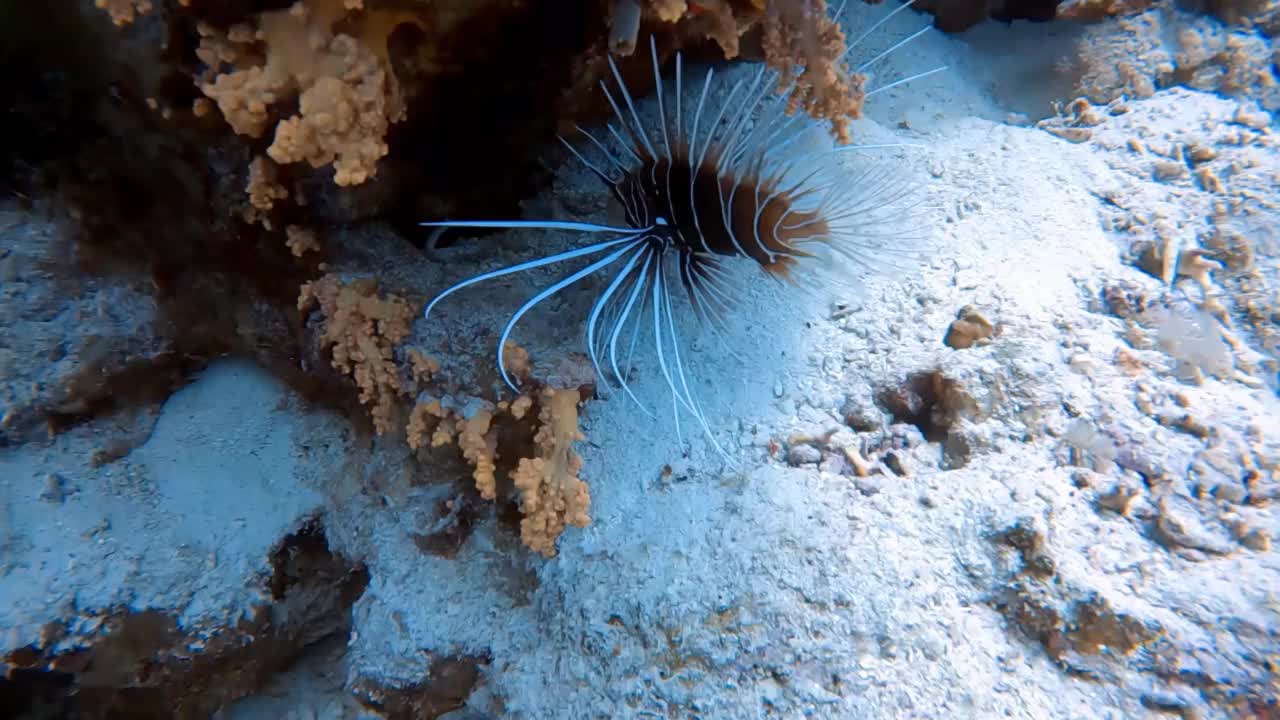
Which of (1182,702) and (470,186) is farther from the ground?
(470,186)

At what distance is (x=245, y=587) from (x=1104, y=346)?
3.15 metres

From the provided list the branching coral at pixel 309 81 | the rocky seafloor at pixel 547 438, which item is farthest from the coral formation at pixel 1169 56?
the branching coral at pixel 309 81

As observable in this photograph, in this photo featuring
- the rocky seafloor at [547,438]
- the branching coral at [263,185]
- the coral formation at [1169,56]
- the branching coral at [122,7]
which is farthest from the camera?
the coral formation at [1169,56]

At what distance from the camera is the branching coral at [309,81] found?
4.52 feet

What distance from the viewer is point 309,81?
54.7 inches

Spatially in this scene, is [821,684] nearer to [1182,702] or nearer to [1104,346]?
[1182,702]

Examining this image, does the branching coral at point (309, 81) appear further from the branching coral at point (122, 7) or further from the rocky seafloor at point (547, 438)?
the branching coral at point (122, 7)

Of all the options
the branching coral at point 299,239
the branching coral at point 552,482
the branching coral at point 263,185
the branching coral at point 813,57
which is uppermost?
the branching coral at point 263,185

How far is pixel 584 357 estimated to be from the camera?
2.03 metres

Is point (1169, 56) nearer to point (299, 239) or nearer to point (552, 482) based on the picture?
point (552, 482)

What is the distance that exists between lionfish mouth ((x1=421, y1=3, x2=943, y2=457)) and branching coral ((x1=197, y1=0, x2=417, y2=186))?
1.82 feet

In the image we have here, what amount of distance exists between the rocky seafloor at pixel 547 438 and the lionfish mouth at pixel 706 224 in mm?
127

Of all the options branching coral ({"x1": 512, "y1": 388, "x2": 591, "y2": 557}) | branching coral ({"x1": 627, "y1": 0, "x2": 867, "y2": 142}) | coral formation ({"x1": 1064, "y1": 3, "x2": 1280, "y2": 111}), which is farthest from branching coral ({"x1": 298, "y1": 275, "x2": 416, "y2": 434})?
coral formation ({"x1": 1064, "y1": 3, "x2": 1280, "y2": 111})

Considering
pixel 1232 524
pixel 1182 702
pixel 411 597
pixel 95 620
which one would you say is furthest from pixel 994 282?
pixel 95 620
